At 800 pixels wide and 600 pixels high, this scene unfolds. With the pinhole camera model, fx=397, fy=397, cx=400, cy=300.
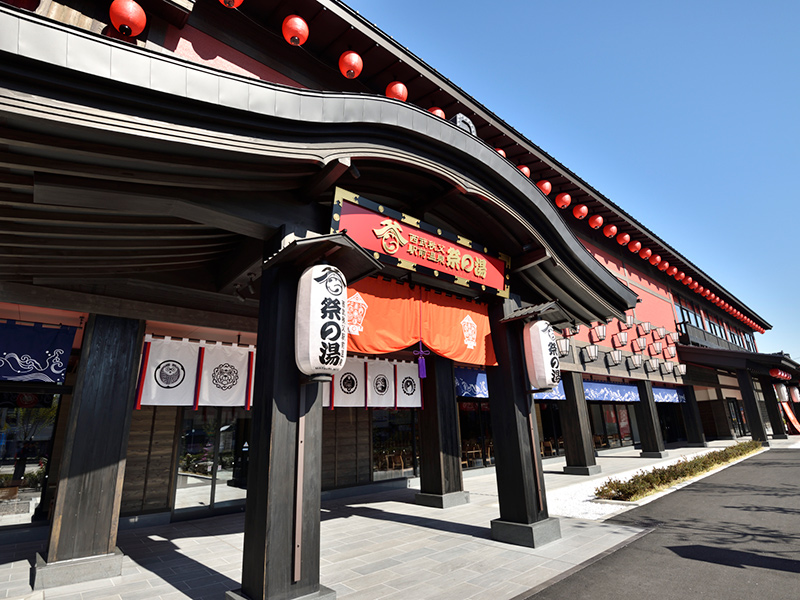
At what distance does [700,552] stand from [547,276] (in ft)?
16.7

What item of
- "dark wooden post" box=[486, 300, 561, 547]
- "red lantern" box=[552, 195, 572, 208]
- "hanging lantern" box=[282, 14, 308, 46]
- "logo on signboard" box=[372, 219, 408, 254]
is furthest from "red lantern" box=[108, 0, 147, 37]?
"red lantern" box=[552, 195, 572, 208]

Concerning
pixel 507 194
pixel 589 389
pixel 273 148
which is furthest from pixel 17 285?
pixel 589 389

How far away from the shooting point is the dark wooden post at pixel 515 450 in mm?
6723

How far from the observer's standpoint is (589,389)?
17.6 metres

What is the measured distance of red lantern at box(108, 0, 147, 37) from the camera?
6.09 metres

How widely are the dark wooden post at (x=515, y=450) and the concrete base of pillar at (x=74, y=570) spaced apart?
6.09 metres

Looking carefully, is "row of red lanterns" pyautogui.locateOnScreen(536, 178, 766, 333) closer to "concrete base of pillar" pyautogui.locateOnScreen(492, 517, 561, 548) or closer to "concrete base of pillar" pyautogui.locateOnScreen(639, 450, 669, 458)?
"concrete base of pillar" pyautogui.locateOnScreen(492, 517, 561, 548)

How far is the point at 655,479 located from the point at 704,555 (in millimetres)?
5575

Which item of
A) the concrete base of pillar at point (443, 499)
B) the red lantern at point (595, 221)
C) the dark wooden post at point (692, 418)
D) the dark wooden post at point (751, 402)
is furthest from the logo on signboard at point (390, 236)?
the dark wooden post at point (751, 402)

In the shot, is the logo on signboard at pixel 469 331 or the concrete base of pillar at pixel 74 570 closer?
the concrete base of pillar at pixel 74 570

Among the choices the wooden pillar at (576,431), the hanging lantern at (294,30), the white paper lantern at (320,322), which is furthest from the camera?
the wooden pillar at (576,431)

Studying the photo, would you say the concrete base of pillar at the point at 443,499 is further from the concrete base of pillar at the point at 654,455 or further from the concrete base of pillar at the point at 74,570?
the concrete base of pillar at the point at 654,455

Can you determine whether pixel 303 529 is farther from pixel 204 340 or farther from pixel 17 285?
pixel 17 285

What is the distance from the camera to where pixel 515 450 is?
6945 mm
